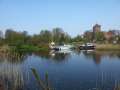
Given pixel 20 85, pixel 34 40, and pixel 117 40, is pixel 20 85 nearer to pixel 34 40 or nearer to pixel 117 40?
pixel 34 40

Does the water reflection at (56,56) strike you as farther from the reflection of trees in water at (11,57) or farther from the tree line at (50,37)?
the reflection of trees in water at (11,57)

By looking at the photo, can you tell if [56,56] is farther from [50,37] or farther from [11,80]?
[50,37]

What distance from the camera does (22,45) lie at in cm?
5316

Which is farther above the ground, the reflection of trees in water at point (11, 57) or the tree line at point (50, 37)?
the tree line at point (50, 37)

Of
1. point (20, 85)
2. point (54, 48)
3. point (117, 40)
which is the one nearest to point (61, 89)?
point (20, 85)

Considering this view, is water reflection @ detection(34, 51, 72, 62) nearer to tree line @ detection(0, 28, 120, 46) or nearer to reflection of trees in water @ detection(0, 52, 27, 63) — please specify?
tree line @ detection(0, 28, 120, 46)

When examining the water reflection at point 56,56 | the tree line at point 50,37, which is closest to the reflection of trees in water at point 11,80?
the water reflection at point 56,56

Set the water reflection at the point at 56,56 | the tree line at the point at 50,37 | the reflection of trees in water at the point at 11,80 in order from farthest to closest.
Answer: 1. the tree line at the point at 50,37
2. the water reflection at the point at 56,56
3. the reflection of trees in water at the point at 11,80

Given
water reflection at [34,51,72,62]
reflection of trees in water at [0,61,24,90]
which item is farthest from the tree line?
reflection of trees in water at [0,61,24,90]

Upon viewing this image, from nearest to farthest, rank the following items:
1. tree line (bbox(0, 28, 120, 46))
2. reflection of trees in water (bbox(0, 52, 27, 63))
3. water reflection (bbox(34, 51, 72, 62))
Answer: reflection of trees in water (bbox(0, 52, 27, 63)) → water reflection (bbox(34, 51, 72, 62)) → tree line (bbox(0, 28, 120, 46))

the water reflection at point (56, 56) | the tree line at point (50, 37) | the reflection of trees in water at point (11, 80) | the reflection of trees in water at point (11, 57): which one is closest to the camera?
the reflection of trees in water at point (11, 80)

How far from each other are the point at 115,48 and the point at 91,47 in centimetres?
691

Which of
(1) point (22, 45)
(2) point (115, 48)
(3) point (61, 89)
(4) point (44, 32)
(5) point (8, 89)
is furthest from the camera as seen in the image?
(4) point (44, 32)

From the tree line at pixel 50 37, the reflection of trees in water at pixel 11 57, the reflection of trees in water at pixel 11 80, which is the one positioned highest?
the tree line at pixel 50 37
